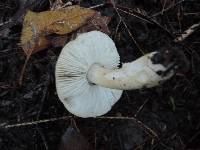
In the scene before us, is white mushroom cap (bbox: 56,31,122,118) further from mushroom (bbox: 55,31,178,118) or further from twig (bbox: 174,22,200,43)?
twig (bbox: 174,22,200,43)

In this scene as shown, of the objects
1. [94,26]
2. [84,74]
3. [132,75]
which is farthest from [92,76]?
[94,26]

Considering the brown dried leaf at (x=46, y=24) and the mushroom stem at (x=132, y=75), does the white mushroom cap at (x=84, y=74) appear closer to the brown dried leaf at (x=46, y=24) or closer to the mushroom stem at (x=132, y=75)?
the mushroom stem at (x=132, y=75)

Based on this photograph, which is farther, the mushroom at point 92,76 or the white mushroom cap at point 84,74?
the white mushroom cap at point 84,74

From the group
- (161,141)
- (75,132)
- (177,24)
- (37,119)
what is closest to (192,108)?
(161,141)

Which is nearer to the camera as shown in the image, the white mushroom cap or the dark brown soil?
the white mushroom cap

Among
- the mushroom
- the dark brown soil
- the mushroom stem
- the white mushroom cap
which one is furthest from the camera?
the dark brown soil

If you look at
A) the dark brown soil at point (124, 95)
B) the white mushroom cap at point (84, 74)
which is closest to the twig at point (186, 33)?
the dark brown soil at point (124, 95)

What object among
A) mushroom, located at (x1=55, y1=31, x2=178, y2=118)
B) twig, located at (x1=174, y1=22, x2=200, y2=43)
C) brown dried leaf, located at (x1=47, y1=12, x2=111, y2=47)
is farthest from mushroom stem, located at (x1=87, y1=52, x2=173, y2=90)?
twig, located at (x1=174, y1=22, x2=200, y2=43)

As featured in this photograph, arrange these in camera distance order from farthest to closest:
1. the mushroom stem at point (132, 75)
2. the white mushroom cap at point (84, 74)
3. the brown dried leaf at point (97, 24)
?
the brown dried leaf at point (97, 24) → the white mushroom cap at point (84, 74) → the mushroom stem at point (132, 75)
